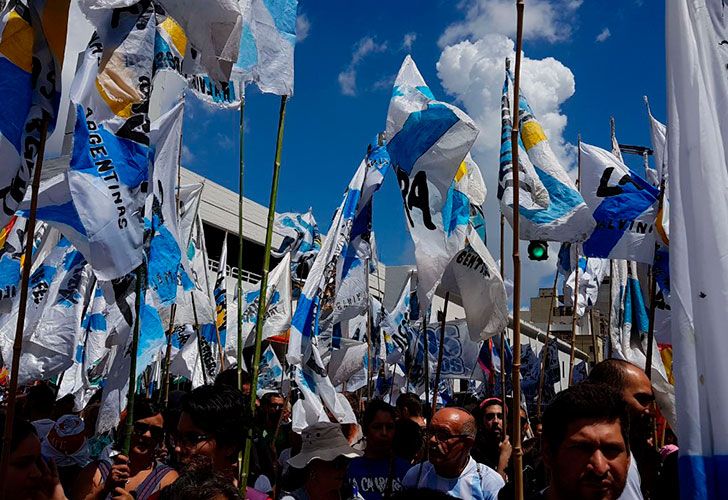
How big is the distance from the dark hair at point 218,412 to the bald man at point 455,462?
1.31 m

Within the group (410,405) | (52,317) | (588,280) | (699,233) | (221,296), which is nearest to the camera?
(699,233)

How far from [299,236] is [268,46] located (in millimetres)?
6902

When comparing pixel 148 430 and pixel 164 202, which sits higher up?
pixel 164 202

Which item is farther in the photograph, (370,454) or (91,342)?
(91,342)

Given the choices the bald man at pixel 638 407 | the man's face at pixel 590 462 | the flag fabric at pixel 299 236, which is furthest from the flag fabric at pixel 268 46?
the flag fabric at pixel 299 236

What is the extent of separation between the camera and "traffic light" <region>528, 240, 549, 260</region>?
18.0 feet

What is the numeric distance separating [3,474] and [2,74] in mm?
1536

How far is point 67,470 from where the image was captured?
4043 millimetres

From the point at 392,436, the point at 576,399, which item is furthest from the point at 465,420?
the point at 576,399

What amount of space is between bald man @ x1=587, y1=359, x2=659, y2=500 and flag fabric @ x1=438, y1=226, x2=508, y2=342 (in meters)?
1.24

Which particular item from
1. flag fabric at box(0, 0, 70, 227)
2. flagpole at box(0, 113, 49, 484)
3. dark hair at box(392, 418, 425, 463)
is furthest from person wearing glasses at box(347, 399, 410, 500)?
flag fabric at box(0, 0, 70, 227)

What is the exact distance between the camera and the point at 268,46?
198 inches

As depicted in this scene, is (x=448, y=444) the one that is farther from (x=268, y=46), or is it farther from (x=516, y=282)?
(x=268, y=46)

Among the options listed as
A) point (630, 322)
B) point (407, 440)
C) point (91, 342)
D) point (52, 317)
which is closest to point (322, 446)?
point (407, 440)
